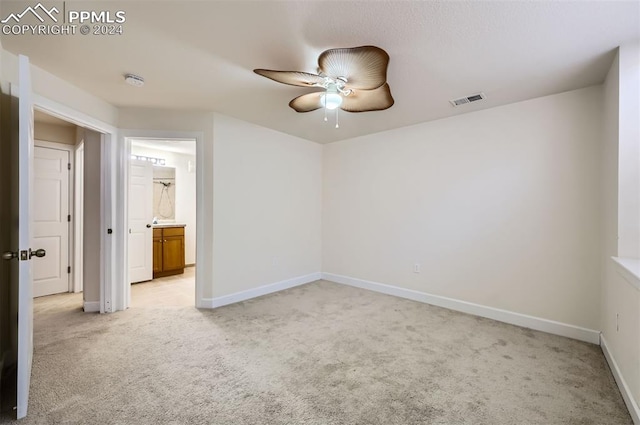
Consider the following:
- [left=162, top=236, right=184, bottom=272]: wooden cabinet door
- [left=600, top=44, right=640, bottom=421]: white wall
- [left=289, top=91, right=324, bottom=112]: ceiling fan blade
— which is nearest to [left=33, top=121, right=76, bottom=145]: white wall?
[left=162, top=236, right=184, bottom=272]: wooden cabinet door

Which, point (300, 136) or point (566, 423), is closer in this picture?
point (566, 423)

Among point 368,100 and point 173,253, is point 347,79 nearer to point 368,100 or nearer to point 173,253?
point 368,100

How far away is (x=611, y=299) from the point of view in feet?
7.33

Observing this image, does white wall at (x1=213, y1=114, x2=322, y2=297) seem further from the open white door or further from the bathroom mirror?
the bathroom mirror

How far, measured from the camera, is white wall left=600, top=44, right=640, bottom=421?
1.78m

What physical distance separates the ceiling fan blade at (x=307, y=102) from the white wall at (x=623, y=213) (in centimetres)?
221

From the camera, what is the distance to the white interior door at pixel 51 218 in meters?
3.82

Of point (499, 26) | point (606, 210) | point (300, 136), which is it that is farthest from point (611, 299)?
point (300, 136)

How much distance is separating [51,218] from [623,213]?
6236mm

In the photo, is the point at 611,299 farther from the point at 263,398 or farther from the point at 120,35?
the point at 120,35

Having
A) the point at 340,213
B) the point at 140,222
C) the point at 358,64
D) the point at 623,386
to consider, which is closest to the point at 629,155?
the point at 623,386

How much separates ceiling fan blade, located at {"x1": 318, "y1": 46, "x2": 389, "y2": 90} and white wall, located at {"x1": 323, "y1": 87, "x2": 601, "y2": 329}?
75.1 inches

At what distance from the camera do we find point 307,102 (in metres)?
2.52

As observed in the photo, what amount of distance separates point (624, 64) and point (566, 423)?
2427 millimetres
